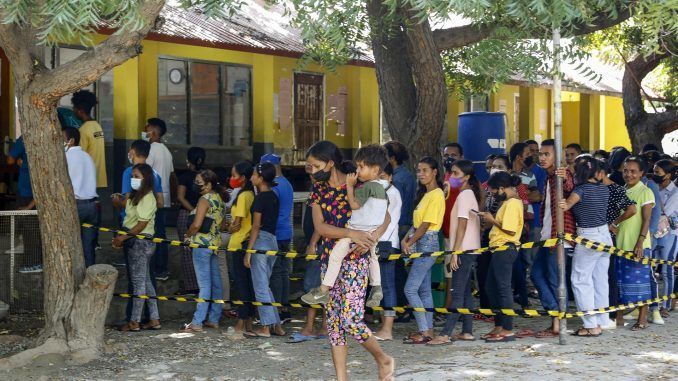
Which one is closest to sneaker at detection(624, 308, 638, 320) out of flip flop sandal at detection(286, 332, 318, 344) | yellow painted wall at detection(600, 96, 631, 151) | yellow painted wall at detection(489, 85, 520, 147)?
flip flop sandal at detection(286, 332, 318, 344)

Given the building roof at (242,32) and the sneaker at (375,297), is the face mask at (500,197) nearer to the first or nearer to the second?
the sneaker at (375,297)

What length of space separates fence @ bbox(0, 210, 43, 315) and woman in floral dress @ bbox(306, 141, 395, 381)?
13.0ft

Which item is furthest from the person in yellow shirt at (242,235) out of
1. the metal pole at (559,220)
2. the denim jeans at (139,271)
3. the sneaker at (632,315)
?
the sneaker at (632,315)

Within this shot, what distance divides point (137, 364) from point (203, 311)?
→ 59.7 inches

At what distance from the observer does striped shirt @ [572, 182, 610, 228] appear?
9.39 meters

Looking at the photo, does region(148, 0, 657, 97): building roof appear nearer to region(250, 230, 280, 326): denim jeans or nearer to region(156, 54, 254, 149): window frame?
region(156, 54, 254, 149): window frame

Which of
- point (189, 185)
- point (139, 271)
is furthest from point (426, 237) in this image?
point (189, 185)

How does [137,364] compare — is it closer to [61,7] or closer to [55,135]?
[55,135]

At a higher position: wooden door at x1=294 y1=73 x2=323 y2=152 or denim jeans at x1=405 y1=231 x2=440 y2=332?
wooden door at x1=294 y1=73 x2=323 y2=152

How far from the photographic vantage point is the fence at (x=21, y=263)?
10219 millimetres

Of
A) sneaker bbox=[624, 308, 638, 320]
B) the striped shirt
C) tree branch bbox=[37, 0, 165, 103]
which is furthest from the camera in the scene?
sneaker bbox=[624, 308, 638, 320]

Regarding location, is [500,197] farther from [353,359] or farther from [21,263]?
[21,263]

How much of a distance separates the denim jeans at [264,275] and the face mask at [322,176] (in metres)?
2.24

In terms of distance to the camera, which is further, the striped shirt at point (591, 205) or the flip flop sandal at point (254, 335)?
the flip flop sandal at point (254, 335)
